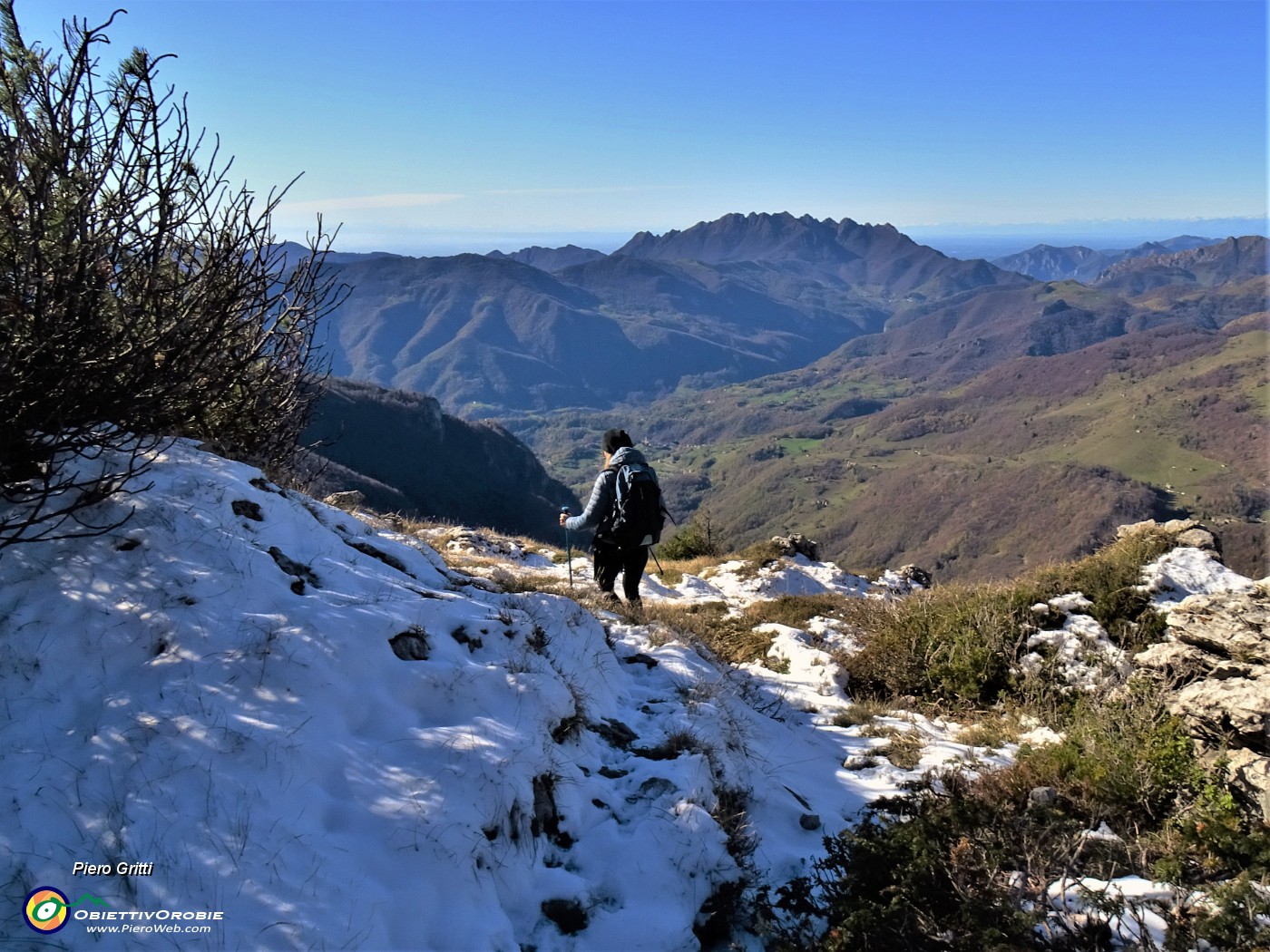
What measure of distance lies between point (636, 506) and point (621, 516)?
26cm

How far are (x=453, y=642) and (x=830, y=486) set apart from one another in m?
190

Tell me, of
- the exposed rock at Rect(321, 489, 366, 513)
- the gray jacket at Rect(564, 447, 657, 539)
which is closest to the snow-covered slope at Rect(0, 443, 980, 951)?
the gray jacket at Rect(564, 447, 657, 539)

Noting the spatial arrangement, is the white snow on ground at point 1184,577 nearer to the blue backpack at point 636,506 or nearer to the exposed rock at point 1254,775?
the exposed rock at point 1254,775

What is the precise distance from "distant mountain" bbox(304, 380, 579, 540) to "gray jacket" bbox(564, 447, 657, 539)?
72.7 meters

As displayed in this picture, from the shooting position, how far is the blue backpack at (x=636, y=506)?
8.59 m

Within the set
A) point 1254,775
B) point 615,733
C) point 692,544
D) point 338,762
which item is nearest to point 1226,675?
point 1254,775

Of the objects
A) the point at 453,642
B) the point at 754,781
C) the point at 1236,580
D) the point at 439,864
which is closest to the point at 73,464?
the point at 453,642

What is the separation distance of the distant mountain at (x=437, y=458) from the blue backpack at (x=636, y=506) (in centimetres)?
7307

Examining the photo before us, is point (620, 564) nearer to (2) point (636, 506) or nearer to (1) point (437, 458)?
(2) point (636, 506)

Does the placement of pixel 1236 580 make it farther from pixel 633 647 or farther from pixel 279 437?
pixel 279 437

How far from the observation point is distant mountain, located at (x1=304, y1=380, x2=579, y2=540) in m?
89.9

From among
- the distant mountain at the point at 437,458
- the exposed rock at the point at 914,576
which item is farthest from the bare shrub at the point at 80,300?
the distant mountain at the point at 437,458

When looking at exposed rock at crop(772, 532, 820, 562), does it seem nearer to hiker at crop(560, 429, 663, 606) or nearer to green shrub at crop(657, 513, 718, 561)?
green shrub at crop(657, 513, 718, 561)

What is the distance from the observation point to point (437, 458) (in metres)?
105
